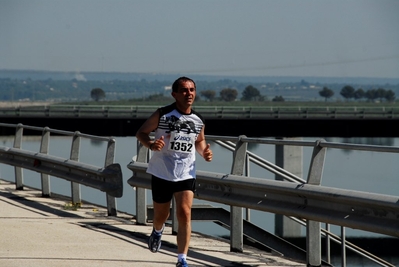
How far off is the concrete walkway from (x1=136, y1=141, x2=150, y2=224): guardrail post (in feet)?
0.45

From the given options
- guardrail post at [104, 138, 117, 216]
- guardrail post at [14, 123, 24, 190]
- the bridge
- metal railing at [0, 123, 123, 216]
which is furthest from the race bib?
the bridge

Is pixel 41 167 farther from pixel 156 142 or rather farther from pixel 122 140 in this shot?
pixel 122 140

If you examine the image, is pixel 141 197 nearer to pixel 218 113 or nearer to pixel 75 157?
pixel 75 157

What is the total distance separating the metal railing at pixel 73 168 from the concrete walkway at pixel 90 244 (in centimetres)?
44

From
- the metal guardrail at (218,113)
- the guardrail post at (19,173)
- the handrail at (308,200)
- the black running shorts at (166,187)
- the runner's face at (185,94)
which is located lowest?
the metal guardrail at (218,113)

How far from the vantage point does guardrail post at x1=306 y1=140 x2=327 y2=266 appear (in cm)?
869

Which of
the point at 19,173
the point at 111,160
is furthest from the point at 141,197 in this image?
Answer: the point at 19,173

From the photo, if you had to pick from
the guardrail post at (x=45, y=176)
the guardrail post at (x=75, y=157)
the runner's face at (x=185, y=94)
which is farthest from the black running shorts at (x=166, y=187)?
the guardrail post at (x=45, y=176)

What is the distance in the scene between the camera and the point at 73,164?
14016 millimetres

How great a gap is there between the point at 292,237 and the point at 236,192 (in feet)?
127

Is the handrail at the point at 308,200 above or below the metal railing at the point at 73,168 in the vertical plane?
above

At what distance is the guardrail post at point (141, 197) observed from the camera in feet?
39.4

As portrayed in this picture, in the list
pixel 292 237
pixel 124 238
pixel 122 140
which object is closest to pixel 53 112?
pixel 122 140

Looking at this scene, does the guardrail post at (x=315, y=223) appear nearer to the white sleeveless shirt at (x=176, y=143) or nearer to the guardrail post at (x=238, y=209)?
the white sleeveless shirt at (x=176, y=143)
